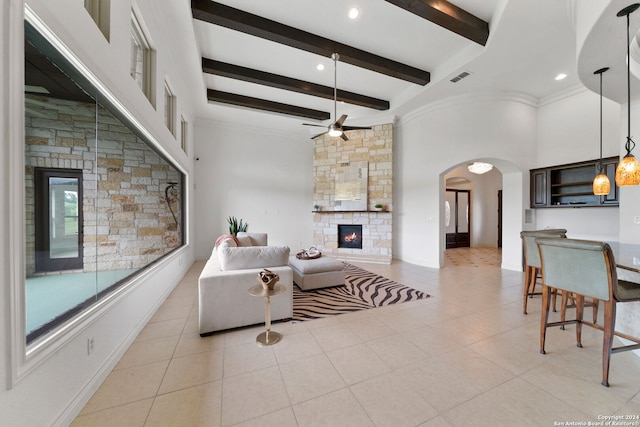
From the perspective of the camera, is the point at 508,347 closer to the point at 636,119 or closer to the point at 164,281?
the point at 636,119

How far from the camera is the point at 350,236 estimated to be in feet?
21.0

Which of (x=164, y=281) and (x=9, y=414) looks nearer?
(x=9, y=414)

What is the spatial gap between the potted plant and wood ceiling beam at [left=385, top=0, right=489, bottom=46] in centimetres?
525

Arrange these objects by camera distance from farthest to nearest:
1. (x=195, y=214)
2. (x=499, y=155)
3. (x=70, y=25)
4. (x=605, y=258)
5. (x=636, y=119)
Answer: (x=195, y=214) → (x=499, y=155) → (x=636, y=119) → (x=605, y=258) → (x=70, y=25)

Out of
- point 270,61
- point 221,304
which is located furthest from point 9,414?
point 270,61

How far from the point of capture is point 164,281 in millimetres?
3320

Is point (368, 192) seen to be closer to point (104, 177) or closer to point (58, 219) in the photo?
point (104, 177)

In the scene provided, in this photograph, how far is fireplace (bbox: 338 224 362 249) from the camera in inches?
249

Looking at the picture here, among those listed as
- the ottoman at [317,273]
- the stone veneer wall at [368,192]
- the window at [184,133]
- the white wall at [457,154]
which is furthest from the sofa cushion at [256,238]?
the white wall at [457,154]

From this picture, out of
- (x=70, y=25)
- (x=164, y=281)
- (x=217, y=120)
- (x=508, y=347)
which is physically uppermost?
(x=217, y=120)

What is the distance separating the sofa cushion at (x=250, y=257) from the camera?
103 inches

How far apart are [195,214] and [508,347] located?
21.1ft

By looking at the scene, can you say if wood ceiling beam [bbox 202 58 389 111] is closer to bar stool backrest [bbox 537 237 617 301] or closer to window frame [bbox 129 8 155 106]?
window frame [bbox 129 8 155 106]

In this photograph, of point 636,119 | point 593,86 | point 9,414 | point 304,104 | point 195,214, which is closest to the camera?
point 9,414
